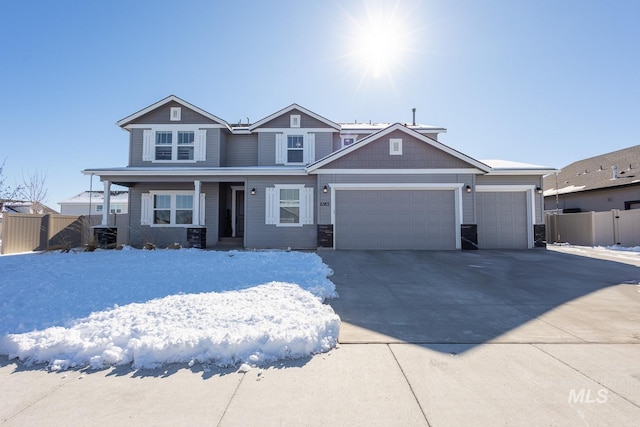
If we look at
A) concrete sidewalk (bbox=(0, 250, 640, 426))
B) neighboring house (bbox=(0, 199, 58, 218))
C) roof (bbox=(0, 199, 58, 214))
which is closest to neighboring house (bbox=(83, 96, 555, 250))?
concrete sidewalk (bbox=(0, 250, 640, 426))

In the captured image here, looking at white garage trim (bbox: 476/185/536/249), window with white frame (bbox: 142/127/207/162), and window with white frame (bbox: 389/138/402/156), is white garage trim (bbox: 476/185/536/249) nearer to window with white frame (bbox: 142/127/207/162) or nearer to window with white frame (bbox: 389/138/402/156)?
window with white frame (bbox: 389/138/402/156)

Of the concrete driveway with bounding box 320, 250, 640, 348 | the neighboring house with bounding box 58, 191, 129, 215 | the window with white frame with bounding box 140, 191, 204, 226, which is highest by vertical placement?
the neighboring house with bounding box 58, 191, 129, 215

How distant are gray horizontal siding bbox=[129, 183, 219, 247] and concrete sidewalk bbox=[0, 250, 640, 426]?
1042cm

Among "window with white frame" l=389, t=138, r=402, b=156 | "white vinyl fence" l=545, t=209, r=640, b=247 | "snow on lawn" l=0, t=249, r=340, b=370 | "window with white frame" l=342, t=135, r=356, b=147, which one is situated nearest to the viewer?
"snow on lawn" l=0, t=249, r=340, b=370

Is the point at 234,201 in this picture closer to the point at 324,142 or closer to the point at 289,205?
the point at 289,205

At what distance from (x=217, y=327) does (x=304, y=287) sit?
2.15 m

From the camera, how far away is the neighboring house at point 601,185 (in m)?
17.1

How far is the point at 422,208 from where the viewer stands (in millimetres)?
11961

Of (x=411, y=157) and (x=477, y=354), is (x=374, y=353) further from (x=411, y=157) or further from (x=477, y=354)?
(x=411, y=157)

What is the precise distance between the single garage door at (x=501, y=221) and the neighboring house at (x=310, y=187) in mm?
40

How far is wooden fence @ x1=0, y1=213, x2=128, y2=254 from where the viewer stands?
11.6 meters

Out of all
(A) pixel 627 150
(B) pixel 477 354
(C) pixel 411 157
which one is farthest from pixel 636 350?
(A) pixel 627 150

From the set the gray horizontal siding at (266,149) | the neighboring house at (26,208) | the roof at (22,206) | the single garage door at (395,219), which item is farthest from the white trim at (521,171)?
the neighboring house at (26,208)

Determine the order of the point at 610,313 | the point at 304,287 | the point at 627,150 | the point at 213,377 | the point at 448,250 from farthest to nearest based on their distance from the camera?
1. the point at 627,150
2. the point at 448,250
3. the point at 304,287
4. the point at 610,313
5. the point at 213,377
